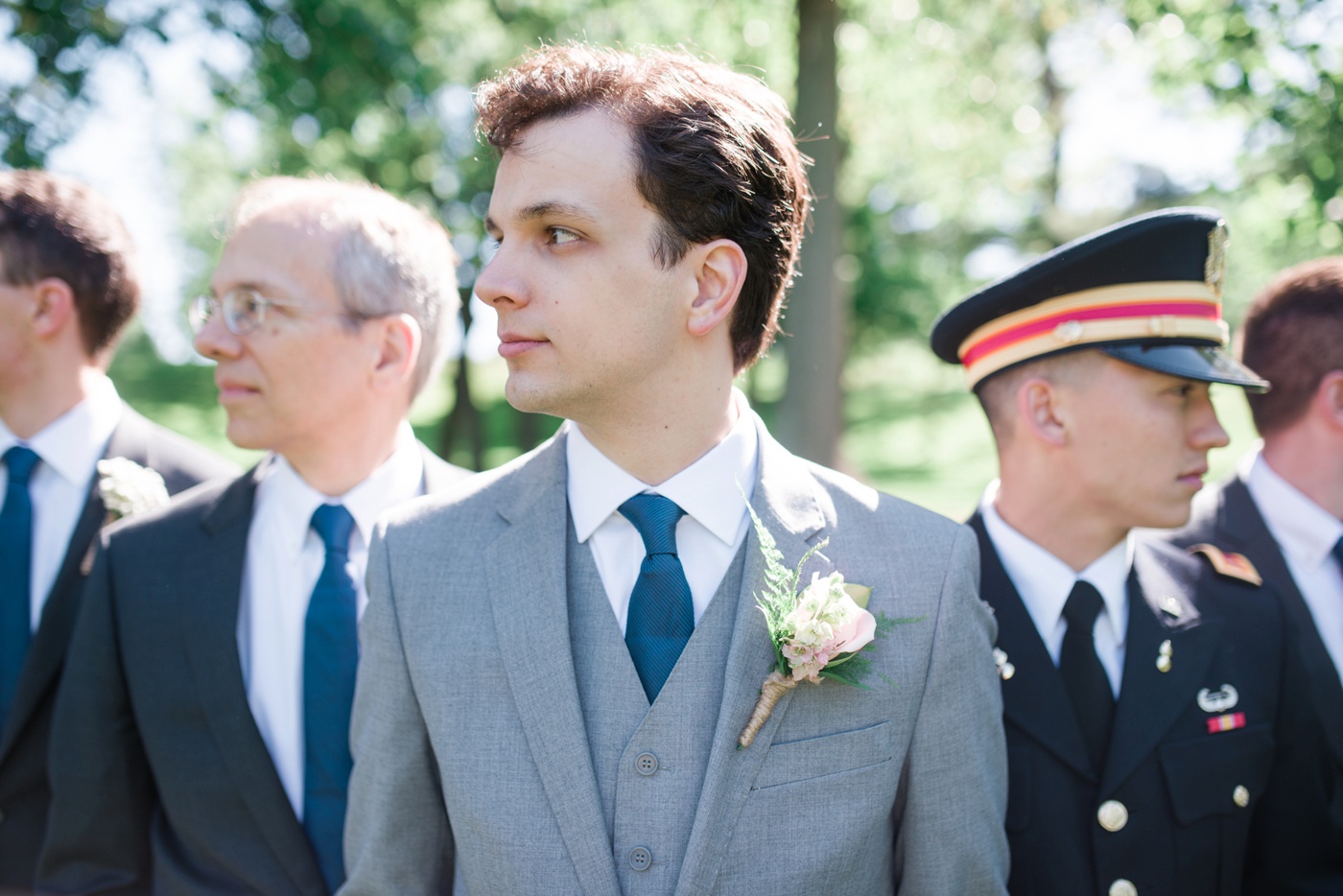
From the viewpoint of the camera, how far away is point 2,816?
3156mm

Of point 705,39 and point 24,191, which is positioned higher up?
point 705,39

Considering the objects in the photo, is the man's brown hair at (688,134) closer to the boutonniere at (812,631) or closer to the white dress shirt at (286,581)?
the boutonniere at (812,631)

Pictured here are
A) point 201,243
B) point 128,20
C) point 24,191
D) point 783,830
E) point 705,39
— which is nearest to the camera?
point 783,830

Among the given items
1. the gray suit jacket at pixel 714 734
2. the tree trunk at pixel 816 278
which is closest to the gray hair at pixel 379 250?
the gray suit jacket at pixel 714 734

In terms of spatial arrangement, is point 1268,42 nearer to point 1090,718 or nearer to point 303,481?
point 1090,718

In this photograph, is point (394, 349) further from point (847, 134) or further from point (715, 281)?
point (847, 134)

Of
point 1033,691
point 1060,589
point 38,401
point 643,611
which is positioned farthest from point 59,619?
point 1060,589

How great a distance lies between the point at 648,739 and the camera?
7.04ft

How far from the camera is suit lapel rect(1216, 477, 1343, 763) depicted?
3053 mm

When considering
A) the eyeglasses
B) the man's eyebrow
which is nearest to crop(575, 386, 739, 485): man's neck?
the man's eyebrow

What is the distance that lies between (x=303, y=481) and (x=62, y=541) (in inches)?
43.9

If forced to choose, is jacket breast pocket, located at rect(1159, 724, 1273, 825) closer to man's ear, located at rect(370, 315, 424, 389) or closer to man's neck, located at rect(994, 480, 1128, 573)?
man's neck, located at rect(994, 480, 1128, 573)

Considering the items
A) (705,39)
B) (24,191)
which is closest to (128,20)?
(24,191)

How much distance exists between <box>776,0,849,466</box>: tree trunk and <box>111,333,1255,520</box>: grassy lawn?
6.59m
